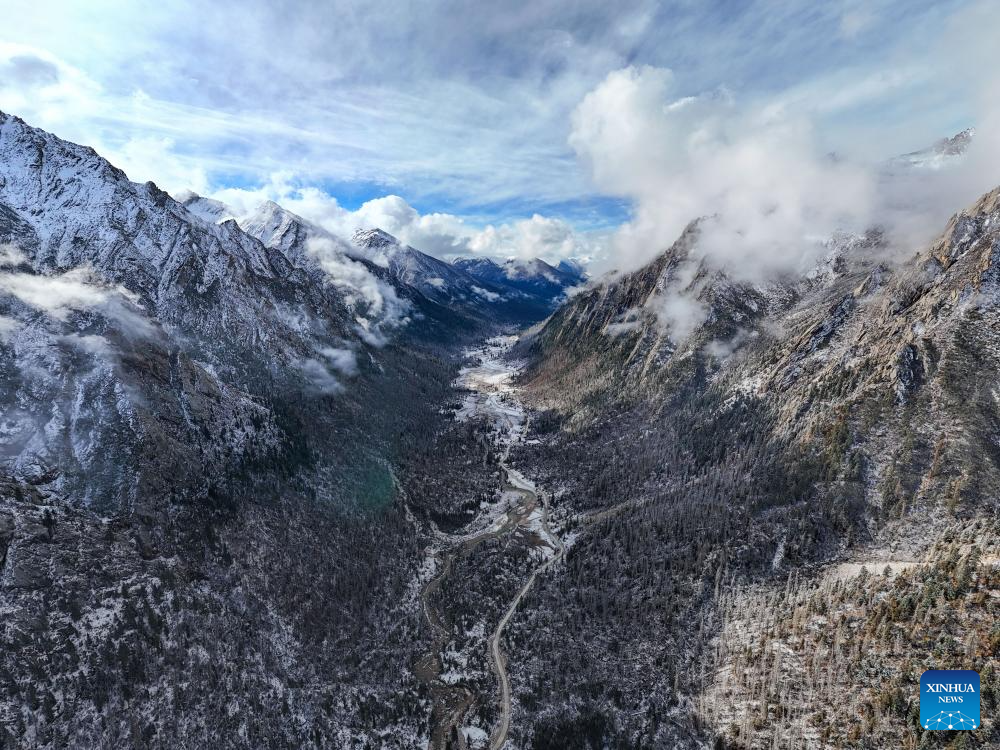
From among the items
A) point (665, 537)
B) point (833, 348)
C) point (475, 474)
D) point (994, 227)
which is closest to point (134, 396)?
point (475, 474)

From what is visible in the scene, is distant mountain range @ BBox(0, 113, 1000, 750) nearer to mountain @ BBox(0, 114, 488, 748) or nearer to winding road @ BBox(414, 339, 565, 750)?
mountain @ BBox(0, 114, 488, 748)

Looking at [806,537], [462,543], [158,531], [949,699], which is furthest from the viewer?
[462,543]

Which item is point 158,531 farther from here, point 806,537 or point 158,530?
point 806,537

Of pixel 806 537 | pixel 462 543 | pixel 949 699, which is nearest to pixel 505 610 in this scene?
pixel 462 543

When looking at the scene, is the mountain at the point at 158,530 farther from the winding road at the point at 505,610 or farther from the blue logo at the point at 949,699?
the blue logo at the point at 949,699

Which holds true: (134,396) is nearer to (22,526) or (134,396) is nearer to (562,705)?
(22,526)

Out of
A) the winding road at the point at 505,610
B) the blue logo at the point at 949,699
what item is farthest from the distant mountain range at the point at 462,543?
the blue logo at the point at 949,699
